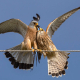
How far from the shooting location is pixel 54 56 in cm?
630

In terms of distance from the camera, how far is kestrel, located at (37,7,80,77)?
5.83 metres

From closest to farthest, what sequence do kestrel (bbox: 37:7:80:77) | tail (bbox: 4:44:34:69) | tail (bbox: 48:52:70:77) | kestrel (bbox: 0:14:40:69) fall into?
kestrel (bbox: 0:14:40:69) < kestrel (bbox: 37:7:80:77) < tail (bbox: 48:52:70:77) < tail (bbox: 4:44:34:69)

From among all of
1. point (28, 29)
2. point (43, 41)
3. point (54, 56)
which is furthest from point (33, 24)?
point (54, 56)

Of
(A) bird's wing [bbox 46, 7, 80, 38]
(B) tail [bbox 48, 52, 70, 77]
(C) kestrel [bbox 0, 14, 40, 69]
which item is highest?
(A) bird's wing [bbox 46, 7, 80, 38]

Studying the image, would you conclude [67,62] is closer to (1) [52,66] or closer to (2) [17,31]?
(1) [52,66]

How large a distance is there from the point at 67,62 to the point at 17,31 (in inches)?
83.9

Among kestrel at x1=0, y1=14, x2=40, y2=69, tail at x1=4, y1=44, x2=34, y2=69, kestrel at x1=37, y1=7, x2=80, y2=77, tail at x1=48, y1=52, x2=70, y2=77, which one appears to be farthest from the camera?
tail at x1=4, y1=44, x2=34, y2=69

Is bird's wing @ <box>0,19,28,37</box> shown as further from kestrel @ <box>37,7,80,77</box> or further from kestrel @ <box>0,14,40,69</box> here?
kestrel @ <box>37,7,80,77</box>

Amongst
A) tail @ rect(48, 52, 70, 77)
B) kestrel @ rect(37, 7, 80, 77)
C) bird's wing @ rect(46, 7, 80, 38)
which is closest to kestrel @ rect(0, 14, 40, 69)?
kestrel @ rect(37, 7, 80, 77)

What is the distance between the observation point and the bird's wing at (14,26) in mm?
5760

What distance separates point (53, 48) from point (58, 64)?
673 millimetres

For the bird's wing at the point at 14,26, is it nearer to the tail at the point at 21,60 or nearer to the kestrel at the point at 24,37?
the kestrel at the point at 24,37

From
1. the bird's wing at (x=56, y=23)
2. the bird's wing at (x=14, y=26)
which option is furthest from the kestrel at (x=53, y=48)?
the bird's wing at (x=14, y=26)

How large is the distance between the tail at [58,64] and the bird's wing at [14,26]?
141 centimetres
